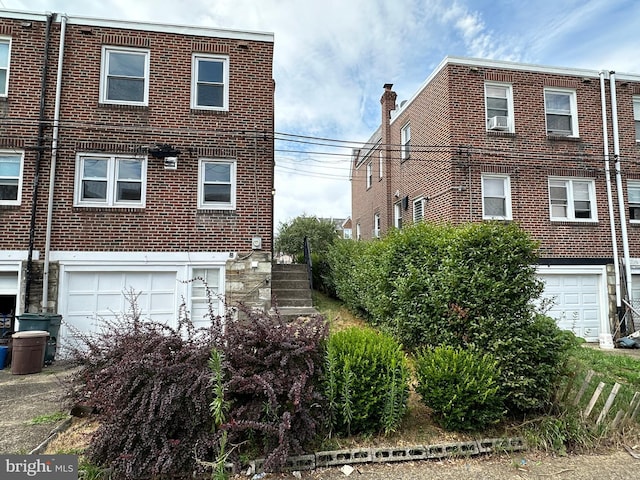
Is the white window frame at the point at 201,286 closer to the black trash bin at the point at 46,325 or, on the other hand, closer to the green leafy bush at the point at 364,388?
the black trash bin at the point at 46,325

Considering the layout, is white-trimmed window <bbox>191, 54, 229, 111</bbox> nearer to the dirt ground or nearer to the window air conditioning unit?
the window air conditioning unit

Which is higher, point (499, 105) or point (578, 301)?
point (499, 105)

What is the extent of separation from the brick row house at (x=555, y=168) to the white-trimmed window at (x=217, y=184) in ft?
21.0

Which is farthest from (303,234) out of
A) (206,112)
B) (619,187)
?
(619,187)

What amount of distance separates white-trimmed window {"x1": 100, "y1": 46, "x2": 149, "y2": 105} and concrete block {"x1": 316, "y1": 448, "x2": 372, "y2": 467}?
9.46 meters

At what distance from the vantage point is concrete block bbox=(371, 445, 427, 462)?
11.9 ft

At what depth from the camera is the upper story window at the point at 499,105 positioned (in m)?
11.5

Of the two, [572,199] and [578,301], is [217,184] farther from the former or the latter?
[578,301]

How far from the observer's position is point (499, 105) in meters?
11.7

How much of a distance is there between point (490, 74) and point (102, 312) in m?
13.0

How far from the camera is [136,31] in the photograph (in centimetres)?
963

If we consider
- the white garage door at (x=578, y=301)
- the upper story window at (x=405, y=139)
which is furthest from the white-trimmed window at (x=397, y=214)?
the white garage door at (x=578, y=301)

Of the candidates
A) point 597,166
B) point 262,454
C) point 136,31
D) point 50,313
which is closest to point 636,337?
point 597,166

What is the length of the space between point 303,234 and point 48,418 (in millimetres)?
16137
